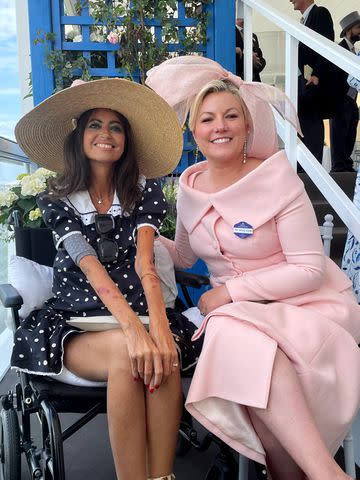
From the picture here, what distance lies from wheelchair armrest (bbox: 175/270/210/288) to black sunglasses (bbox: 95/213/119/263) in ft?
1.17

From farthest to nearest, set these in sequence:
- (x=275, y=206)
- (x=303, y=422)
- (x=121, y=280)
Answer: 1. (x=121, y=280)
2. (x=275, y=206)
3. (x=303, y=422)

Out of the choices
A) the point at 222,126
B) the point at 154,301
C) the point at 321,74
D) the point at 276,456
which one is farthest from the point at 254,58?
the point at 276,456

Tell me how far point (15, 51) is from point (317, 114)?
2.92 metres

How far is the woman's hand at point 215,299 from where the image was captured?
171 cm

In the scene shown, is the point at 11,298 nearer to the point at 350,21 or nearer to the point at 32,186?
the point at 32,186

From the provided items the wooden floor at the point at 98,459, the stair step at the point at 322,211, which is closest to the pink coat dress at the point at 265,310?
the wooden floor at the point at 98,459

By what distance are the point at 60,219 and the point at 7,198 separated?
3.03 ft

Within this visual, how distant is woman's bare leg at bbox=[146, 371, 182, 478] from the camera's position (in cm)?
151

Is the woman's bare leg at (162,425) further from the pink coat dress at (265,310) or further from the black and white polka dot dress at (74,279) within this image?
the black and white polka dot dress at (74,279)

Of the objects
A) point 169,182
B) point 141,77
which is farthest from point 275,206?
point 141,77

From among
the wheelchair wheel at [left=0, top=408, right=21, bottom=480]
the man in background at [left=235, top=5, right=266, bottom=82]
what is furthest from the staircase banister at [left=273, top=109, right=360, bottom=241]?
the wheelchair wheel at [left=0, top=408, right=21, bottom=480]

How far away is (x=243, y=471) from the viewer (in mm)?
1772

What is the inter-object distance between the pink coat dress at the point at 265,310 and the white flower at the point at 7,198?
1027mm

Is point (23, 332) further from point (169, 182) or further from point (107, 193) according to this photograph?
point (169, 182)
